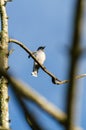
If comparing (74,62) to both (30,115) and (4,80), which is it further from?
(4,80)

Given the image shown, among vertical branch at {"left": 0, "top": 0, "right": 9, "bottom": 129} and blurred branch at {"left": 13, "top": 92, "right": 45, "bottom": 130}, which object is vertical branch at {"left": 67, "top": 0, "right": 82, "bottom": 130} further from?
vertical branch at {"left": 0, "top": 0, "right": 9, "bottom": 129}

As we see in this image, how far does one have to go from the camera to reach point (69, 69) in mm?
1410

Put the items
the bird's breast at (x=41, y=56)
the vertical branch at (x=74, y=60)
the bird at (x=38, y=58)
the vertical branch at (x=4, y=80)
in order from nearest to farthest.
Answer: the vertical branch at (x=74, y=60), the vertical branch at (x=4, y=80), the bird at (x=38, y=58), the bird's breast at (x=41, y=56)

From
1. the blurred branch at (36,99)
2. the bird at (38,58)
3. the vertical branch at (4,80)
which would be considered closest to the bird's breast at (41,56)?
the bird at (38,58)

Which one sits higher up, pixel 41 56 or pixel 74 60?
pixel 41 56

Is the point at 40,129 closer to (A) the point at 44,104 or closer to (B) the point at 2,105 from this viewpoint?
(A) the point at 44,104

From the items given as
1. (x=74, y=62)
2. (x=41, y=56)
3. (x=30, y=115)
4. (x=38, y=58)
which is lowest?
(x=30, y=115)

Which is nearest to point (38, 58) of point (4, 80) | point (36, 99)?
point (4, 80)

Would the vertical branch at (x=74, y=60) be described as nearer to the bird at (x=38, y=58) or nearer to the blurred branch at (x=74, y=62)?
the blurred branch at (x=74, y=62)

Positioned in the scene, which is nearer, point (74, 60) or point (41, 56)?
point (74, 60)

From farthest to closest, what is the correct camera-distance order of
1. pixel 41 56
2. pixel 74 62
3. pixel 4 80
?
pixel 41 56 → pixel 4 80 → pixel 74 62

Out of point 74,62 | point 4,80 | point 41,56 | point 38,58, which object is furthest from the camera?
point 41,56

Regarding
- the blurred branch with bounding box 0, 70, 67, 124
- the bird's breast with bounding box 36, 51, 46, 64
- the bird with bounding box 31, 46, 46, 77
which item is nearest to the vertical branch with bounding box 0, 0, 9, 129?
the blurred branch with bounding box 0, 70, 67, 124

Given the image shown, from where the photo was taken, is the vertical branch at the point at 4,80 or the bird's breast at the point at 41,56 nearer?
the vertical branch at the point at 4,80
